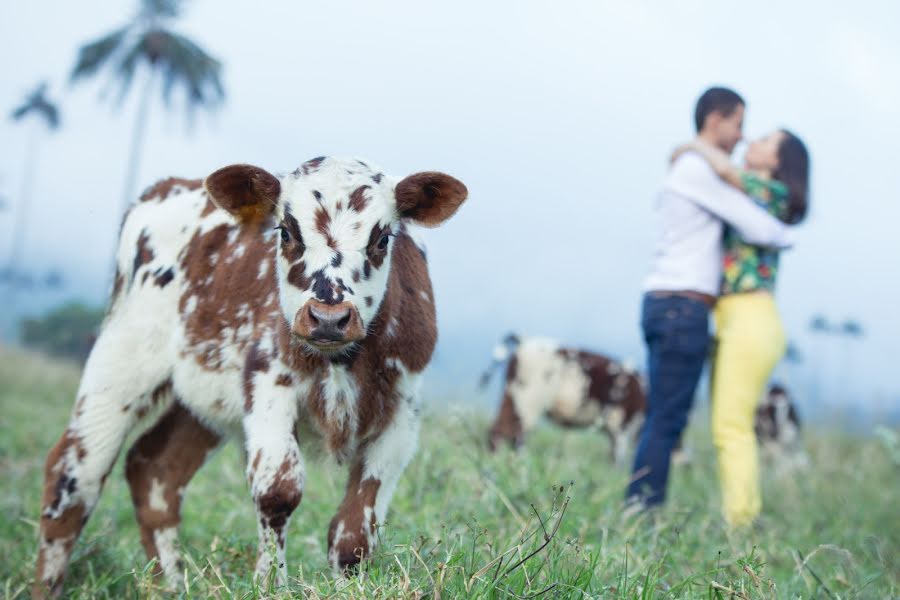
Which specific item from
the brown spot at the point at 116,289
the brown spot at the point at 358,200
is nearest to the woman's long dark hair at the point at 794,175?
the brown spot at the point at 358,200

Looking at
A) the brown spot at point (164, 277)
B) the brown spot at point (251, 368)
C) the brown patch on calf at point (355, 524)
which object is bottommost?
the brown patch on calf at point (355, 524)

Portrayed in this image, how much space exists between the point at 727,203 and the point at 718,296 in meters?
0.61

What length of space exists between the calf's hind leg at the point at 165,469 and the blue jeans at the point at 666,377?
2526mm

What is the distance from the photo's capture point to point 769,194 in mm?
5496

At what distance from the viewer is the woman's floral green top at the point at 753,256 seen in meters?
5.39

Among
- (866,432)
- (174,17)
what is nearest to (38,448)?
(866,432)

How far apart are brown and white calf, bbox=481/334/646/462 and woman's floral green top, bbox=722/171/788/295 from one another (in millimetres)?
5096

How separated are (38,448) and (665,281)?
6850 millimetres

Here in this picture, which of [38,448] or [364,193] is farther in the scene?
[38,448]

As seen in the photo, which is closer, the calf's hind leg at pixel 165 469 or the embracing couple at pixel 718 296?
the calf's hind leg at pixel 165 469

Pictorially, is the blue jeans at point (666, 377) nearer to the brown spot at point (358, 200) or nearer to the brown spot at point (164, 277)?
the brown spot at point (358, 200)

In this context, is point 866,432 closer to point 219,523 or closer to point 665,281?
point 665,281

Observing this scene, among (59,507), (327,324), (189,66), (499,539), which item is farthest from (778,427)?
(189,66)

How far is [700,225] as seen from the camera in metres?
5.34
